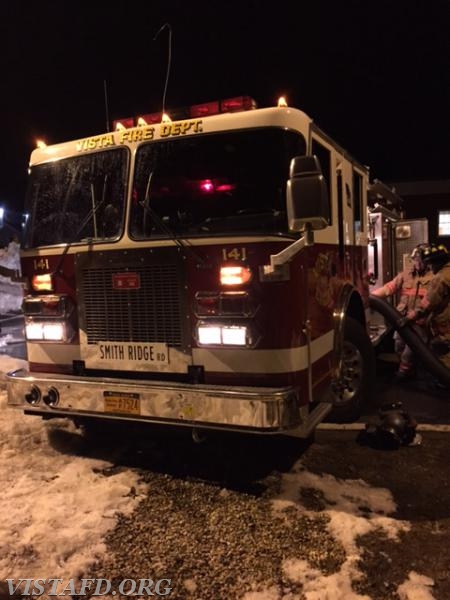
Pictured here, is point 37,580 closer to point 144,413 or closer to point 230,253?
point 144,413

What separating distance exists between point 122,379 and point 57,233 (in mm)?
1409

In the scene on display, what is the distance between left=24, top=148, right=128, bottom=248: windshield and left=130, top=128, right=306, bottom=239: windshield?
196 mm

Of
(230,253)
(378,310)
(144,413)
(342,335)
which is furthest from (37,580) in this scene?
(378,310)

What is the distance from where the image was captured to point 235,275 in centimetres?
387

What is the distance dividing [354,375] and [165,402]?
2.43 m

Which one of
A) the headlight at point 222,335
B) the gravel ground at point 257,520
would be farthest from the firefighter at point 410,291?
the headlight at point 222,335

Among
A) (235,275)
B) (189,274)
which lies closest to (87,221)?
(189,274)

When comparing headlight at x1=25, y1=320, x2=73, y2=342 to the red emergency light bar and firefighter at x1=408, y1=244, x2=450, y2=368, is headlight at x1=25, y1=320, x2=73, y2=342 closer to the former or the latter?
the red emergency light bar

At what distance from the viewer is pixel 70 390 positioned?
430 centimetres

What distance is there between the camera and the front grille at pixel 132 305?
411cm

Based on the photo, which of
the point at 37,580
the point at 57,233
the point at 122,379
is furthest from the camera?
the point at 57,233

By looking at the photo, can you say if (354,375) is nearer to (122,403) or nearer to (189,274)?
(189,274)

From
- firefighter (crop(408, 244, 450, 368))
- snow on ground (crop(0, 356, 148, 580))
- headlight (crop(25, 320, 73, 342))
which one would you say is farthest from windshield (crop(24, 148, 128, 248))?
firefighter (crop(408, 244, 450, 368))

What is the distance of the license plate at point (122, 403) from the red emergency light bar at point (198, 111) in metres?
2.16
